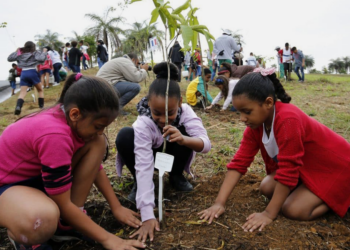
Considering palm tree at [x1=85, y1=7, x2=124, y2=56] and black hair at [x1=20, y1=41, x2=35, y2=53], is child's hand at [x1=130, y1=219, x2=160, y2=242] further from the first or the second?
palm tree at [x1=85, y1=7, x2=124, y2=56]

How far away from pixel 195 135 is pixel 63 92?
0.91 m

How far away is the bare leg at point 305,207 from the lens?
5.48 ft

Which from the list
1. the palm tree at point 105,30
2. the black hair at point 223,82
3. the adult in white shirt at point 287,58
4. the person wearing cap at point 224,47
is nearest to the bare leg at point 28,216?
the black hair at point 223,82

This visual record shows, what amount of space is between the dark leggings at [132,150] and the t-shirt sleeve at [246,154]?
1.18 ft

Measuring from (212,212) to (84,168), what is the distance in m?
0.78

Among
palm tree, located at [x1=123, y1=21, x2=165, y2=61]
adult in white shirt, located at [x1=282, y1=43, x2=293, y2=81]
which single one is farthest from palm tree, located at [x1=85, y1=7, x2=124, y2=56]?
adult in white shirt, located at [x1=282, y1=43, x2=293, y2=81]

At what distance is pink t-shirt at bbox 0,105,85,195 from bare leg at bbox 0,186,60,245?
0.23 feet

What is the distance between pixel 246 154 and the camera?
189cm

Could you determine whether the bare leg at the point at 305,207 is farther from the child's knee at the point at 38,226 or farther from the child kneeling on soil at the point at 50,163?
the child's knee at the point at 38,226

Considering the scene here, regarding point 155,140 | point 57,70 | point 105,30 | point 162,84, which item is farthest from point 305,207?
point 105,30

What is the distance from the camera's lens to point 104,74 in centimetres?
470

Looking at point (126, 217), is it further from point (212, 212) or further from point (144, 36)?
point (144, 36)

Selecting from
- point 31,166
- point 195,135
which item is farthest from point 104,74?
point 31,166

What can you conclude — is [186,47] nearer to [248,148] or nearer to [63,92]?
[63,92]
